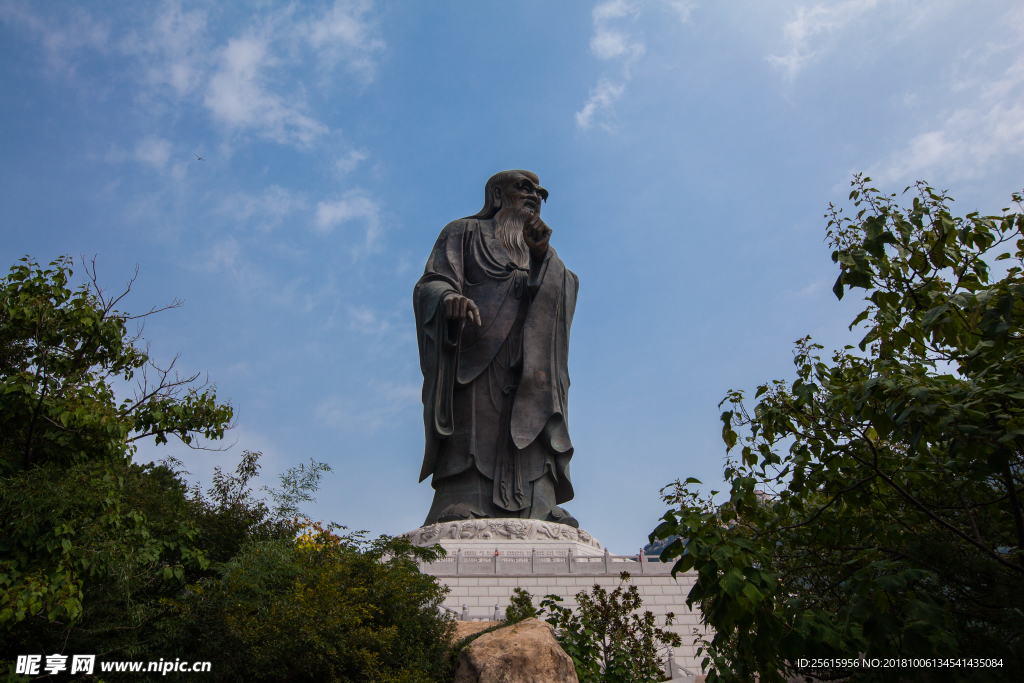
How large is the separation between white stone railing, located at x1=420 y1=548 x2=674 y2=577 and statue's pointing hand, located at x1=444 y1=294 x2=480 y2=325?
3819 millimetres

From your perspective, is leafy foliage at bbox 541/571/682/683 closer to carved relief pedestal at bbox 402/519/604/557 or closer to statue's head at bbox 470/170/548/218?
carved relief pedestal at bbox 402/519/604/557

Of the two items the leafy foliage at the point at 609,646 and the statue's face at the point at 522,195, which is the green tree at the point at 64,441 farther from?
the statue's face at the point at 522,195

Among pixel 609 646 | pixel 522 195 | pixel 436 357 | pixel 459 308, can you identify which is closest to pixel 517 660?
pixel 609 646

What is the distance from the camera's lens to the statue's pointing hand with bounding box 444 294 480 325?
1266 centimetres

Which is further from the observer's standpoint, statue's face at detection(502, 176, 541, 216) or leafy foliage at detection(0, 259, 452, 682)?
statue's face at detection(502, 176, 541, 216)

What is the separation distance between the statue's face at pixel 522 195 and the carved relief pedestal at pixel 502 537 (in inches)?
236

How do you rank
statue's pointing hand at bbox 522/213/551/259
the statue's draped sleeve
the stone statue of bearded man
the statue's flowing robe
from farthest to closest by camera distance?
the statue's draped sleeve < the statue's flowing robe < the stone statue of bearded man < statue's pointing hand at bbox 522/213/551/259

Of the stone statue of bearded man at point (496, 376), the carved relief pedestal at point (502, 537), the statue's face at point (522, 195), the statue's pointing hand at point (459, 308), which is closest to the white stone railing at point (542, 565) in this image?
the carved relief pedestal at point (502, 537)

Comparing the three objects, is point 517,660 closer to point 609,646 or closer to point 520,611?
point 609,646

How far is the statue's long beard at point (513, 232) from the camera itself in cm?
1466

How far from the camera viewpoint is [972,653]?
12.1 ft

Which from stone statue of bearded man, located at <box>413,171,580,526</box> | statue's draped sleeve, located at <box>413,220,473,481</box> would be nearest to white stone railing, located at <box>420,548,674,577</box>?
stone statue of bearded man, located at <box>413,171,580,526</box>

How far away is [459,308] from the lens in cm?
1266

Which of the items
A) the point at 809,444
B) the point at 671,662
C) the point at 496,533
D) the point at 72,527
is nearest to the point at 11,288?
the point at 72,527
